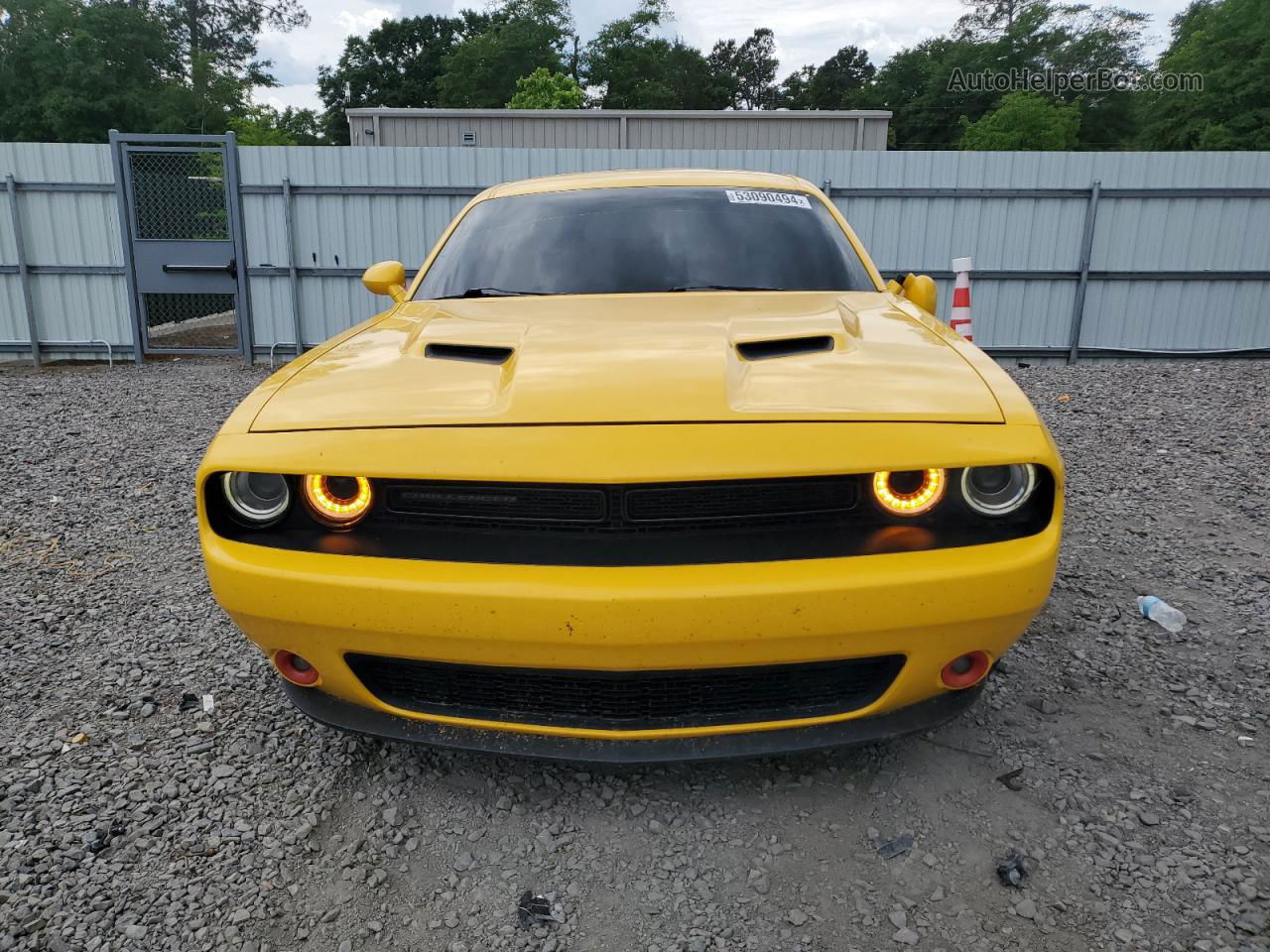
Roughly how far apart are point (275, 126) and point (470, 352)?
45.2 meters

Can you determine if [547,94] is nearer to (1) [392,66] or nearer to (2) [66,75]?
(2) [66,75]

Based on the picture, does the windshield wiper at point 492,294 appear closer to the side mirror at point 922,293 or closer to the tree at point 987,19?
the side mirror at point 922,293

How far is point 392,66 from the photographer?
186ft

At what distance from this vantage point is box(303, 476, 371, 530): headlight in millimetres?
1772

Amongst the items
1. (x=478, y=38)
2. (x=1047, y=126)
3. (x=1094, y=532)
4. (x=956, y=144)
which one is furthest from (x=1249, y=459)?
(x=478, y=38)

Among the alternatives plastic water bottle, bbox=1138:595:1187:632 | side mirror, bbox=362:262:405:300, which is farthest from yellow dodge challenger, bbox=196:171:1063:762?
plastic water bottle, bbox=1138:595:1187:632

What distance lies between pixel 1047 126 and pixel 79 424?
3757 centimetres

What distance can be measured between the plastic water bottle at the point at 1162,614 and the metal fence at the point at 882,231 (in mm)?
7593

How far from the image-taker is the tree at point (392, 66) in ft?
183

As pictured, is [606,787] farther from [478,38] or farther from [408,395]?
[478,38]

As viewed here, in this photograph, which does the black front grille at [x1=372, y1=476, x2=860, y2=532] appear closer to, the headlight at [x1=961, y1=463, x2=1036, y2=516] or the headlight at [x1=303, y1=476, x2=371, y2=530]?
the headlight at [x1=303, y1=476, x2=371, y2=530]

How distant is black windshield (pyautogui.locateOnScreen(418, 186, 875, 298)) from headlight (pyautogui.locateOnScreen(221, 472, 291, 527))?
119 centimetres

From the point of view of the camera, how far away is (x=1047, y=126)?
3444 cm

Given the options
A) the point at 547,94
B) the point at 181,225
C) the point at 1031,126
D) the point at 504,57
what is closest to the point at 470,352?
the point at 181,225
